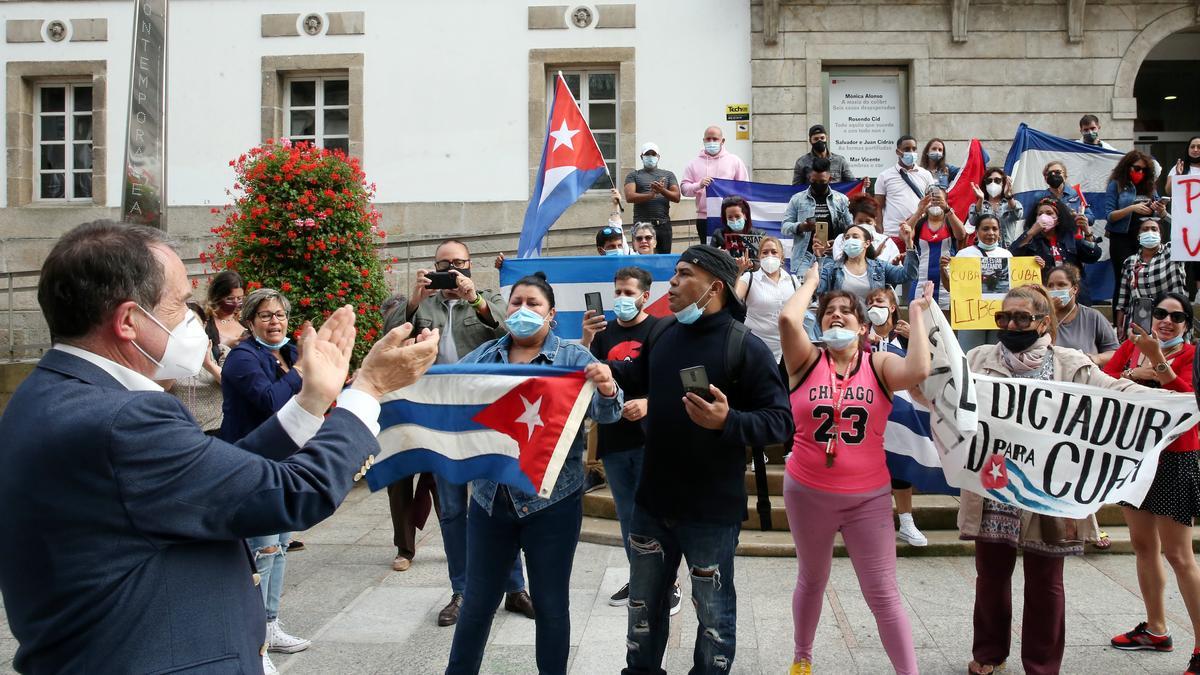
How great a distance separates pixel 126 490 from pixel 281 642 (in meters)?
3.49

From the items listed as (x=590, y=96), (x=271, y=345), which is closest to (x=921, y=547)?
(x=271, y=345)

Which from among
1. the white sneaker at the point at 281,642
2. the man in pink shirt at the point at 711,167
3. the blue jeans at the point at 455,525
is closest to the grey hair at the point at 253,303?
the blue jeans at the point at 455,525

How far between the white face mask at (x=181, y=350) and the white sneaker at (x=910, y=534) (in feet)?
19.1

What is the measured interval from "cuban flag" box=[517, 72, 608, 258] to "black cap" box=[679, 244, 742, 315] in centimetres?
400

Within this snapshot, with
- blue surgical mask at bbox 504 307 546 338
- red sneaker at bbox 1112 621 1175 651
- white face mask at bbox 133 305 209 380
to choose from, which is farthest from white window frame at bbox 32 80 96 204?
red sneaker at bbox 1112 621 1175 651

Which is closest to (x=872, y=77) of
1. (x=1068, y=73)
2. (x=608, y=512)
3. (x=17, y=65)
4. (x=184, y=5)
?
(x=1068, y=73)

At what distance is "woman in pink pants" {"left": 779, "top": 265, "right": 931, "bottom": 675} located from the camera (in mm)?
4199

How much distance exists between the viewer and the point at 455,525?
537 centimetres

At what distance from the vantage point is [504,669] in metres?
4.76

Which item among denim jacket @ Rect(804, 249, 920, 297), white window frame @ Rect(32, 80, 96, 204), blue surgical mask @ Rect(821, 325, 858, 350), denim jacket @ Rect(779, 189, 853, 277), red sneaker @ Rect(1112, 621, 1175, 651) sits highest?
white window frame @ Rect(32, 80, 96, 204)

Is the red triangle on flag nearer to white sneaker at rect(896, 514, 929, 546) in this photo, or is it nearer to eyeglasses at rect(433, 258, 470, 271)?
eyeglasses at rect(433, 258, 470, 271)

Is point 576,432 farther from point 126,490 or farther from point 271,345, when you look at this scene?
point 126,490

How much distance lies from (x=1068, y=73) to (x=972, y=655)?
11.9 metres

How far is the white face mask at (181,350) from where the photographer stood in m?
Result: 2.14
